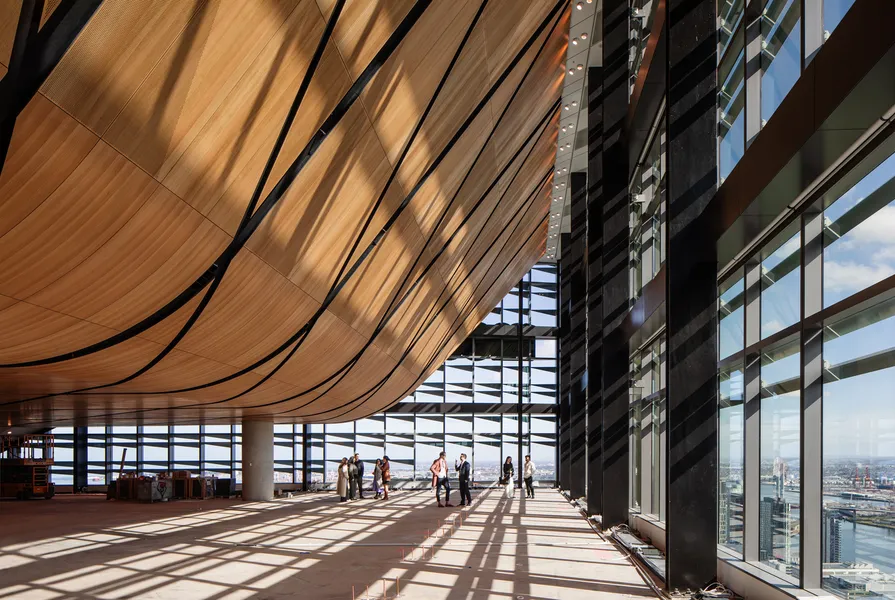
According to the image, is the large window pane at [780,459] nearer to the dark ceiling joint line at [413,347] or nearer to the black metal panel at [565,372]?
the dark ceiling joint line at [413,347]

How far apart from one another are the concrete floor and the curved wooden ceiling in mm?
2904

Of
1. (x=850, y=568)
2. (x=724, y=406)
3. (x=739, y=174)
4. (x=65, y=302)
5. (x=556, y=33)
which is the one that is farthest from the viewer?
(x=556, y=33)

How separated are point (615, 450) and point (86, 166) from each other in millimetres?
13027

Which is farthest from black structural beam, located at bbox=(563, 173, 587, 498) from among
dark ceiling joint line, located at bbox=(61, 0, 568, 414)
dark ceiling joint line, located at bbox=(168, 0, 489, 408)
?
dark ceiling joint line, located at bbox=(61, 0, 568, 414)

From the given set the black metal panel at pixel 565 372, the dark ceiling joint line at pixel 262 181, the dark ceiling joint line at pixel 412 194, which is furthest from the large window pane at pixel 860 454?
the black metal panel at pixel 565 372

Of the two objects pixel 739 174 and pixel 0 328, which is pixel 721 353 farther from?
pixel 0 328

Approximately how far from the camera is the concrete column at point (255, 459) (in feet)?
94.4

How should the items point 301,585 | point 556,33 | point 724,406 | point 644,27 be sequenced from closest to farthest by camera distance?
point 301,585, point 724,406, point 556,33, point 644,27

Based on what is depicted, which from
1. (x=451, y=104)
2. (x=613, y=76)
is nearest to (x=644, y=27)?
(x=613, y=76)

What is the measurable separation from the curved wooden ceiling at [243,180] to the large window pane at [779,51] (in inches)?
119

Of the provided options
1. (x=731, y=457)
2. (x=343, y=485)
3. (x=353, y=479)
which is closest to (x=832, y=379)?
(x=731, y=457)

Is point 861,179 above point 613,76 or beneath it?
beneath

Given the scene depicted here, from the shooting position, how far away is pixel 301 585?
11.1 meters

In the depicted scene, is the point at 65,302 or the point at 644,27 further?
the point at 644,27
